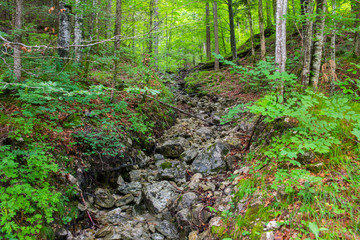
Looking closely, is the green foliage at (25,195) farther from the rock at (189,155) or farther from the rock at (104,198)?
the rock at (189,155)

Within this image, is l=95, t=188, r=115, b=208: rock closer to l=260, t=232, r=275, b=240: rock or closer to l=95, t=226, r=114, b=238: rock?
l=95, t=226, r=114, b=238: rock

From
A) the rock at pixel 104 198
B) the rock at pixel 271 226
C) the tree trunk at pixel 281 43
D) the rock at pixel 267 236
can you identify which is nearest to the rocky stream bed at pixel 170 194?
the rock at pixel 104 198

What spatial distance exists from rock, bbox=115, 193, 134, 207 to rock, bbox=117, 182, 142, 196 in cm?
17

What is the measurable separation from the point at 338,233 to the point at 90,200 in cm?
434

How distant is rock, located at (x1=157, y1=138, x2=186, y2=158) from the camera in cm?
654

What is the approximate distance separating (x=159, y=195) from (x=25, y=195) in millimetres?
2625

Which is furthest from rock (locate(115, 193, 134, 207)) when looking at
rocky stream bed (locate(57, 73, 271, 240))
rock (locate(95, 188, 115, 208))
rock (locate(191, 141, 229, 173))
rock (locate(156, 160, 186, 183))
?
rock (locate(191, 141, 229, 173))

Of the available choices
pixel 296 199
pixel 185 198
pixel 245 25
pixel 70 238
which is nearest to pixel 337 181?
pixel 296 199

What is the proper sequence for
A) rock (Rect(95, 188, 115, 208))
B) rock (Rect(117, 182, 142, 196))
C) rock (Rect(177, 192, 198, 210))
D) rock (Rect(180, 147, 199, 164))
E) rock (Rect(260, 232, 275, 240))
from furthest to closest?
rock (Rect(180, 147, 199, 164)), rock (Rect(117, 182, 142, 196)), rock (Rect(95, 188, 115, 208)), rock (Rect(177, 192, 198, 210)), rock (Rect(260, 232, 275, 240))

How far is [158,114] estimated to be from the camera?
8.01 meters

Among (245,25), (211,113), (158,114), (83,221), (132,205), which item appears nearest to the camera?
(83,221)

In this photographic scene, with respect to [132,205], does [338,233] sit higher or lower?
higher

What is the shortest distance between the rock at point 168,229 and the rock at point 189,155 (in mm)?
2120

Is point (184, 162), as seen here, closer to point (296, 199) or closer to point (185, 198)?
point (185, 198)
